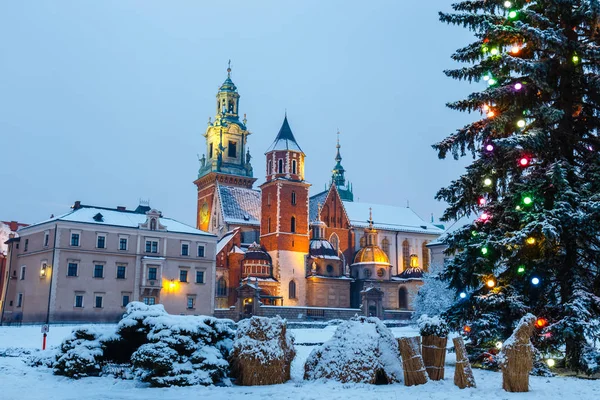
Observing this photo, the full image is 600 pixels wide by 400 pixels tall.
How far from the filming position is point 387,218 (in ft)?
295

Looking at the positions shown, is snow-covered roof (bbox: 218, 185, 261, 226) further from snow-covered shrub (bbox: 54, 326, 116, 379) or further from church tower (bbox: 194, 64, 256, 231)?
snow-covered shrub (bbox: 54, 326, 116, 379)

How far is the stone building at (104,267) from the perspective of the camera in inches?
2034

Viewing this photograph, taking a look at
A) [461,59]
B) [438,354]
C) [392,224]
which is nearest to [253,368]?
[438,354]

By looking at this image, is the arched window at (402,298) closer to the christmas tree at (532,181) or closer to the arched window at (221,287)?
the arched window at (221,287)

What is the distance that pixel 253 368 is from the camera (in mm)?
14375

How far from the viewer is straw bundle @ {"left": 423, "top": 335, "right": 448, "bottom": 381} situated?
47.1 ft

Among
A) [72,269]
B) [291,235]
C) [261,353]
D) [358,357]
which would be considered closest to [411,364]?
[358,357]

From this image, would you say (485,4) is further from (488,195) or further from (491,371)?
(491,371)

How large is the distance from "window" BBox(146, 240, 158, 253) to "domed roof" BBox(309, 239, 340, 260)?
21.7 m

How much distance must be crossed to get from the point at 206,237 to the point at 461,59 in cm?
4309

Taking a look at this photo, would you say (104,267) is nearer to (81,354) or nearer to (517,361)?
(81,354)

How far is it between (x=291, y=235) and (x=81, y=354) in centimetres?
5729

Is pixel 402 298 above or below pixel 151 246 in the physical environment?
below

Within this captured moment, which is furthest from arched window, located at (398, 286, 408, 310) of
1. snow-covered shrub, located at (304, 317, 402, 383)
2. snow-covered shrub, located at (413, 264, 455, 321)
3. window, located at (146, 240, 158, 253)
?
snow-covered shrub, located at (304, 317, 402, 383)
